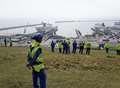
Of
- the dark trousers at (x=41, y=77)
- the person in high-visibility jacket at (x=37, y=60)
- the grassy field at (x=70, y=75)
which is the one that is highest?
the person in high-visibility jacket at (x=37, y=60)

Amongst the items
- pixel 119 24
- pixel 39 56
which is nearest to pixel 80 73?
pixel 39 56

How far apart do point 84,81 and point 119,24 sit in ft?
383

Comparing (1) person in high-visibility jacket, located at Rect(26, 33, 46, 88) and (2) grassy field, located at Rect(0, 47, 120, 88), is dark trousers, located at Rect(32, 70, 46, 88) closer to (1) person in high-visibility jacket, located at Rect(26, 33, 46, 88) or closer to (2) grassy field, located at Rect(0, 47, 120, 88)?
(1) person in high-visibility jacket, located at Rect(26, 33, 46, 88)

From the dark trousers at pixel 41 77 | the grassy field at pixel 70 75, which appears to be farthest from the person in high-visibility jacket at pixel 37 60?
the grassy field at pixel 70 75

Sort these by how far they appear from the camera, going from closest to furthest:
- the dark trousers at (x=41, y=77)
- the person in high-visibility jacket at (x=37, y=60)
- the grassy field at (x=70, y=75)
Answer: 1. the person in high-visibility jacket at (x=37, y=60)
2. the dark trousers at (x=41, y=77)
3. the grassy field at (x=70, y=75)

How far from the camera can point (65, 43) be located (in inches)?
1284

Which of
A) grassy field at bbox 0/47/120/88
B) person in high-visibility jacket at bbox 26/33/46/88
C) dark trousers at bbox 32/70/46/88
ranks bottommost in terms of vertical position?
grassy field at bbox 0/47/120/88

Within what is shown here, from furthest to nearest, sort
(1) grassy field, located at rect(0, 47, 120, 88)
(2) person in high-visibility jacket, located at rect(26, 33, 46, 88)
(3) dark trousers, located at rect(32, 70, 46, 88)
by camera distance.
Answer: (1) grassy field, located at rect(0, 47, 120, 88), (3) dark trousers, located at rect(32, 70, 46, 88), (2) person in high-visibility jacket, located at rect(26, 33, 46, 88)

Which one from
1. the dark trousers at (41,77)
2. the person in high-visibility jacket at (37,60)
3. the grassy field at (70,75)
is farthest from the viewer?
the grassy field at (70,75)

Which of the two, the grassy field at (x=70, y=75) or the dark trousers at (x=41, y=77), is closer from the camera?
the dark trousers at (x=41, y=77)

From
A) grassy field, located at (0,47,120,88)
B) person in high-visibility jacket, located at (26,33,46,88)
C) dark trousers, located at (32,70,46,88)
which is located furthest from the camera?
grassy field, located at (0,47,120,88)

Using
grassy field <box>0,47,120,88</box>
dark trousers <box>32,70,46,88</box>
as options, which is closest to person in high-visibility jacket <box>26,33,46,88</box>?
dark trousers <box>32,70,46,88</box>

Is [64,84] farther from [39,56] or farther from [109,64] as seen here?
[109,64]

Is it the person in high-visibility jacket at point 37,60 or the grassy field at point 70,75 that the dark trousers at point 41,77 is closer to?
the person in high-visibility jacket at point 37,60
